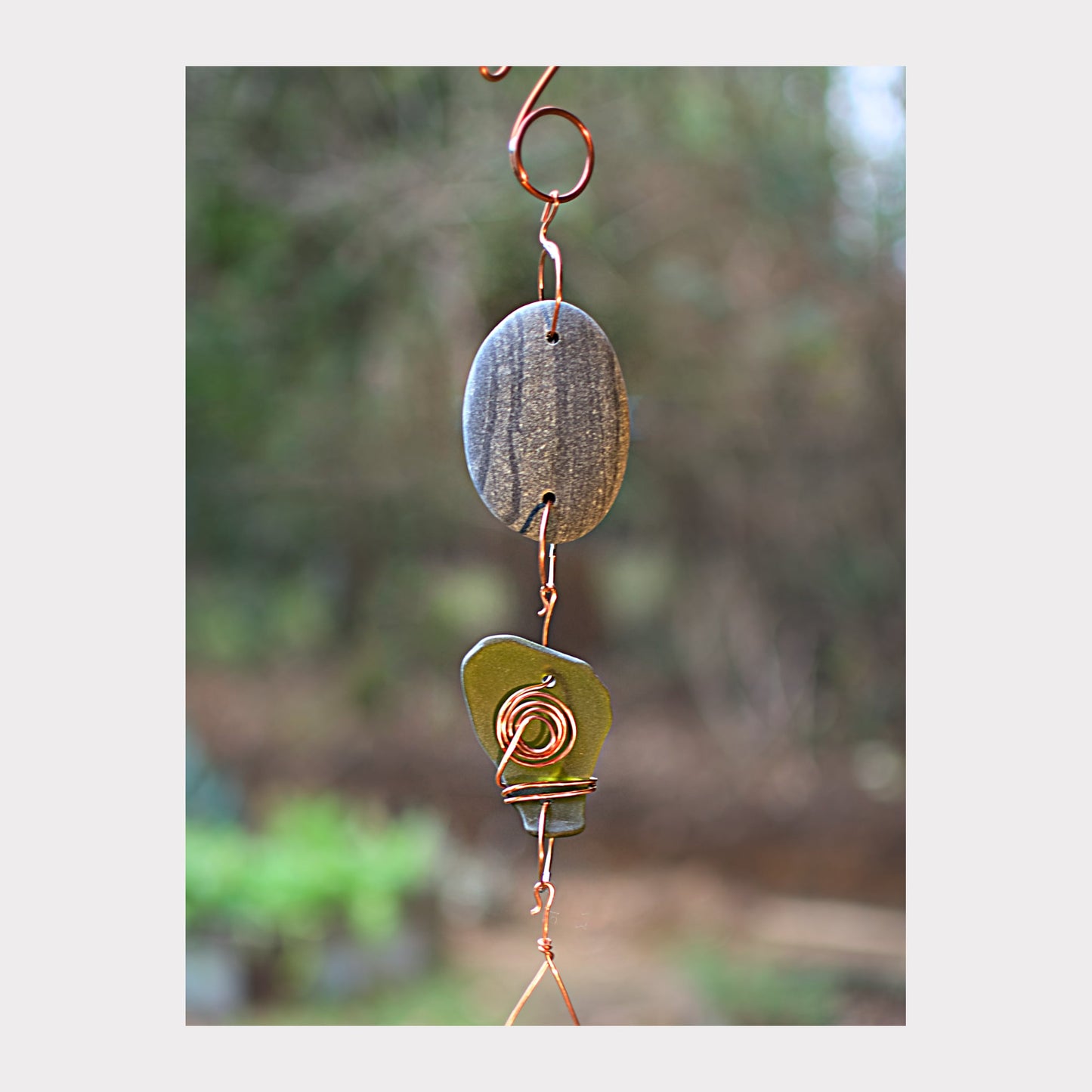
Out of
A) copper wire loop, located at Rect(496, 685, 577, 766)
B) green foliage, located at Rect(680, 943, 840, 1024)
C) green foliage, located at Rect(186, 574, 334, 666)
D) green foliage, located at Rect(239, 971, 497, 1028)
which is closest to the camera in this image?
copper wire loop, located at Rect(496, 685, 577, 766)

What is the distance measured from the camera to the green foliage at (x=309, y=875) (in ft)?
5.77

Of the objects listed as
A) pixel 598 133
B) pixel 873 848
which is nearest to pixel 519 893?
pixel 873 848

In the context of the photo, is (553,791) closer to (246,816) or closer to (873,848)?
(246,816)

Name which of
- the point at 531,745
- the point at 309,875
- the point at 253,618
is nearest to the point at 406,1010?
the point at 309,875

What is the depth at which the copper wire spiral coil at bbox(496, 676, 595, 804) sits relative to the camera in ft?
1.99

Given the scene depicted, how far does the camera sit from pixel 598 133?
1.75 meters

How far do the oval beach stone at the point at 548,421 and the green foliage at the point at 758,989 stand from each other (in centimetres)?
136

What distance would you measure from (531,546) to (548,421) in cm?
91

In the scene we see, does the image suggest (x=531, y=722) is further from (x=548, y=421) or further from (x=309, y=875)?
(x=309, y=875)

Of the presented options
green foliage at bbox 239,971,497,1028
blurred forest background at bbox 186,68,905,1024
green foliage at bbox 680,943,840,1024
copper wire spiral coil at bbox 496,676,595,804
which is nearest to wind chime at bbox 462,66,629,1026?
copper wire spiral coil at bbox 496,676,595,804

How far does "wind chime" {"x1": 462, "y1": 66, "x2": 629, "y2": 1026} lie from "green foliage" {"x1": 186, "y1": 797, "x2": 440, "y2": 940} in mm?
1201

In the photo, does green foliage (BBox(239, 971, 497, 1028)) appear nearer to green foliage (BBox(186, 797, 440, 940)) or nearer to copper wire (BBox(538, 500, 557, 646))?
green foliage (BBox(186, 797, 440, 940))

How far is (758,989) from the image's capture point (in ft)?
5.88

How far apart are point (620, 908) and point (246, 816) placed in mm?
685
